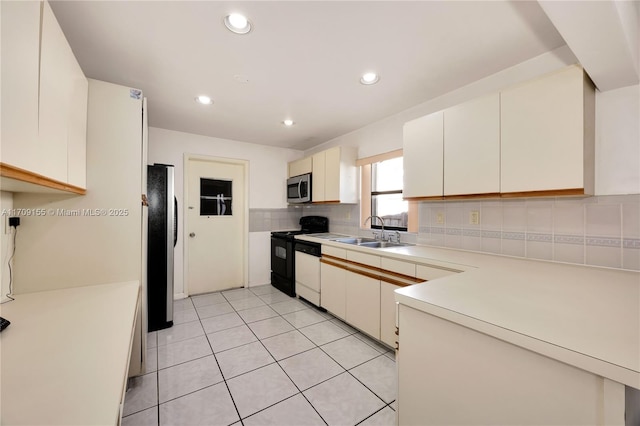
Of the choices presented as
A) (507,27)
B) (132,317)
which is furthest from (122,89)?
(507,27)

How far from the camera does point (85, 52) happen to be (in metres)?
1.76

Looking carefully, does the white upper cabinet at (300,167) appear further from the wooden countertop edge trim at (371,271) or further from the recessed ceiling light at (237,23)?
the recessed ceiling light at (237,23)

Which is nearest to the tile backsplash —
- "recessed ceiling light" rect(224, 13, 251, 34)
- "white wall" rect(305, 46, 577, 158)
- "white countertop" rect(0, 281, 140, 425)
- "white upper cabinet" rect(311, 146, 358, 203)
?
"white wall" rect(305, 46, 577, 158)

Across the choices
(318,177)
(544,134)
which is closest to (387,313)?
(544,134)

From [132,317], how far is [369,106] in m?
2.64

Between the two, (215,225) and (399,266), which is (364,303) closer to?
(399,266)

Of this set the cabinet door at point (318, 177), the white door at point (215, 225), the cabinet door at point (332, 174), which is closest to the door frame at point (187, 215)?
the white door at point (215, 225)

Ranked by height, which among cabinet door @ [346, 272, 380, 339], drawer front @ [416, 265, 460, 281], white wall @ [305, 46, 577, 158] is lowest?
cabinet door @ [346, 272, 380, 339]

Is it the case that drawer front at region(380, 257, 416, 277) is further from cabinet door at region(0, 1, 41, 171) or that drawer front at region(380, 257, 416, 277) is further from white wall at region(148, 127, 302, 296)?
white wall at region(148, 127, 302, 296)

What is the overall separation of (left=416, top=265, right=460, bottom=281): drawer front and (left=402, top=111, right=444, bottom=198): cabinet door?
638 mm

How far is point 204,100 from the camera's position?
99.3 inches

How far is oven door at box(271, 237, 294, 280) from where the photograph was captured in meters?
3.62

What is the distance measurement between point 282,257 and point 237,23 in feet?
9.79

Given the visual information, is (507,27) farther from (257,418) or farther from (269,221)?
(269,221)
